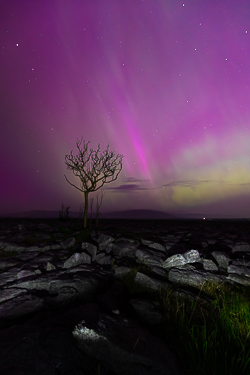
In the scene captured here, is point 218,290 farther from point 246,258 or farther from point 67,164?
point 67,164

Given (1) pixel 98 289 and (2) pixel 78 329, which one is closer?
(2) pixel 78 329

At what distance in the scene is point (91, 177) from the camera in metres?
13.0

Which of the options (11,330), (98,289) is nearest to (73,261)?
(98,289)

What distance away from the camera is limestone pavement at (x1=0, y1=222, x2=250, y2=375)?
1.64 meters

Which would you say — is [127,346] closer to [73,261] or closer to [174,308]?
[174,308]

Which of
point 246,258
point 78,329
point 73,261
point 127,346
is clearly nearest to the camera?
point 127,346

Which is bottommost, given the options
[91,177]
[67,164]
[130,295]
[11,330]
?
[130,295]

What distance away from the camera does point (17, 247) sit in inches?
233

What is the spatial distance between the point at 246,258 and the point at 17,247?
250 inches

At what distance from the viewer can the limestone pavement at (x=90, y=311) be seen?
164 cm

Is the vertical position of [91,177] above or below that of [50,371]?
above

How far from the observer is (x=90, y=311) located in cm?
236

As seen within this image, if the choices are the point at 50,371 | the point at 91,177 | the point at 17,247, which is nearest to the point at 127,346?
the point at 50,371

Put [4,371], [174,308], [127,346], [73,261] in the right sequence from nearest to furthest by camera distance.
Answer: [4,371], [127,346], [174,308], [73,261]
